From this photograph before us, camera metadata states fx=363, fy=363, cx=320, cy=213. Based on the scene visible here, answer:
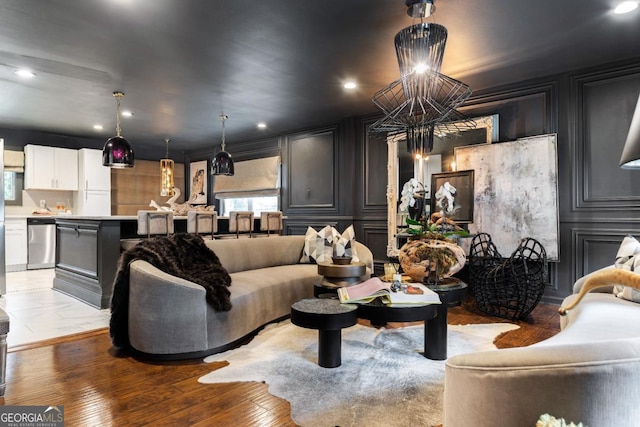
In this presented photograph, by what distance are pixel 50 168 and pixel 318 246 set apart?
6110 millimetres

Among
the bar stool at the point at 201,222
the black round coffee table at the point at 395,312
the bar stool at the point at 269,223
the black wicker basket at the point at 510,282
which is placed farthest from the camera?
the bar stool at the point at 269,223

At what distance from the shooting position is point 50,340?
296 cm


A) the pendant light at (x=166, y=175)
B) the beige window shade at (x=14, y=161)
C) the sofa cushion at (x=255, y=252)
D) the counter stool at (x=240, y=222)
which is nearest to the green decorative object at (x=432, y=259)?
the sofa cushion at (x=255, y=252)

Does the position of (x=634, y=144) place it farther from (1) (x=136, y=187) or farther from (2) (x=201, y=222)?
(1) (x=136, y=187)

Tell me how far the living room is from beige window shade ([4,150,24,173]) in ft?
1.88

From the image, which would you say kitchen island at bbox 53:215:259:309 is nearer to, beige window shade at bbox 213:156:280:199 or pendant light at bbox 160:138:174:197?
pendant light at bbox 160:138:174:197

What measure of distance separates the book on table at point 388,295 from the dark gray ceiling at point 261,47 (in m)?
2.06

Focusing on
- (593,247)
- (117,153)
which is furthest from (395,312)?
(117,153)

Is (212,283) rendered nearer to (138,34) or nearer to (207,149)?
(138,34)

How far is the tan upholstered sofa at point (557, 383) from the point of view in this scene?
77 centimetres

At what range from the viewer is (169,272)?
271cm

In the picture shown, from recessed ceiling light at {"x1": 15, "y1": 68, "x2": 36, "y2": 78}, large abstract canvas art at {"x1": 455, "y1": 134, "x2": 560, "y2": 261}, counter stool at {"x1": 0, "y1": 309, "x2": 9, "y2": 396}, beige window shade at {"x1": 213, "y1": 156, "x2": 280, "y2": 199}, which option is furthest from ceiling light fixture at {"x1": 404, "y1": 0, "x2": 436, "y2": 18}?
beige window shade at {"x1": 213, "y1": 156, "x2": 280, "y2": 199}

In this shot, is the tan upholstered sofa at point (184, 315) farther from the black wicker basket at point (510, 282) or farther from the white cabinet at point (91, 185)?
the white cabinet at point (91, 185)

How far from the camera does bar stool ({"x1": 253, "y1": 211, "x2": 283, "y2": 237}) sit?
572 cm
